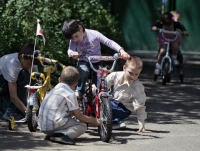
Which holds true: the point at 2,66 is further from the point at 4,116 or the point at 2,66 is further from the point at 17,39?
the point at 17,39

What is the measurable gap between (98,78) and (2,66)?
1418 millimetres

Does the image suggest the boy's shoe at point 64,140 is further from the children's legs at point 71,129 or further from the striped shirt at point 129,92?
the striped shirt at point 129,92

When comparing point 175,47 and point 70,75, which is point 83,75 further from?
point 175,47

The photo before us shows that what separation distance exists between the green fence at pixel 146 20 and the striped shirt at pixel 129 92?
1505 cm

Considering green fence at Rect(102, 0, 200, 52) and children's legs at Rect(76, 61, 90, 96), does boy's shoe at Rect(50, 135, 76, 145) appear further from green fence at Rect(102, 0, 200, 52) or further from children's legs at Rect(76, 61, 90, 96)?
green fence at Rect(102, 0, 200, 52)

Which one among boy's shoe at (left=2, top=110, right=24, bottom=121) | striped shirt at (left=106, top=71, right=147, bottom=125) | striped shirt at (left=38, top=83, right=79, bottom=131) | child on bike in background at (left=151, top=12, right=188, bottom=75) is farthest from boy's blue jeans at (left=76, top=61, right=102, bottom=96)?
child on bike in background at (left=151, top=12, right=188, bottom=75)

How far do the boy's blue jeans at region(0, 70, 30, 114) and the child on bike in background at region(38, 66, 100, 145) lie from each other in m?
1.35

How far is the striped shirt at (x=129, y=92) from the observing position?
30.0 feet

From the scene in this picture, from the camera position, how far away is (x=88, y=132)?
362 inches

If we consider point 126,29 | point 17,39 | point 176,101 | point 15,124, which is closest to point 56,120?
point 15,124

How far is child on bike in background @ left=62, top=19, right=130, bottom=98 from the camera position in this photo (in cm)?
920

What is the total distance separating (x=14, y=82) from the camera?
375 inches

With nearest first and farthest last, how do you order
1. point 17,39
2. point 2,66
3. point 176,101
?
point 2,66
point 17,39
point 176,101

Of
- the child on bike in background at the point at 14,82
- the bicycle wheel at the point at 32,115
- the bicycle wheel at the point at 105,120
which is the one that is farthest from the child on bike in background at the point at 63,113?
the child on bike in background at the point at 14,82
